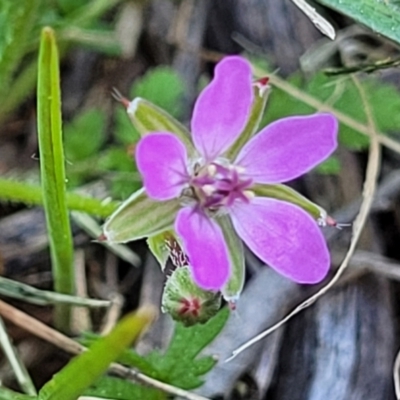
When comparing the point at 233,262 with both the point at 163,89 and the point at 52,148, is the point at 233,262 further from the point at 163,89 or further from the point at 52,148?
the point at 163,89

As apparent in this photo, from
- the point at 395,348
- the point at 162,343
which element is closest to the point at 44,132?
the point at 162,343

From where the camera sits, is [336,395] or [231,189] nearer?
[231,189]

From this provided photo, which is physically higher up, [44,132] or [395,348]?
[44,132]

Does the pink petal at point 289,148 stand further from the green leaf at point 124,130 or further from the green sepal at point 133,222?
the green leaf at point 124,130

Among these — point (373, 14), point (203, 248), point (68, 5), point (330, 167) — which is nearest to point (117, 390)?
point (203, 248)

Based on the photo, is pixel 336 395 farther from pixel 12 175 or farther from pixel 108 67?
pixel 108 67

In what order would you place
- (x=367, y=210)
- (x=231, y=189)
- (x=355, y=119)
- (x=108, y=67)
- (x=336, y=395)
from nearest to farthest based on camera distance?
(x=231, y=189) → (x=336, y=395) → (x=367, y=210) → (x=355, y=119) → (x=108, y=67)
